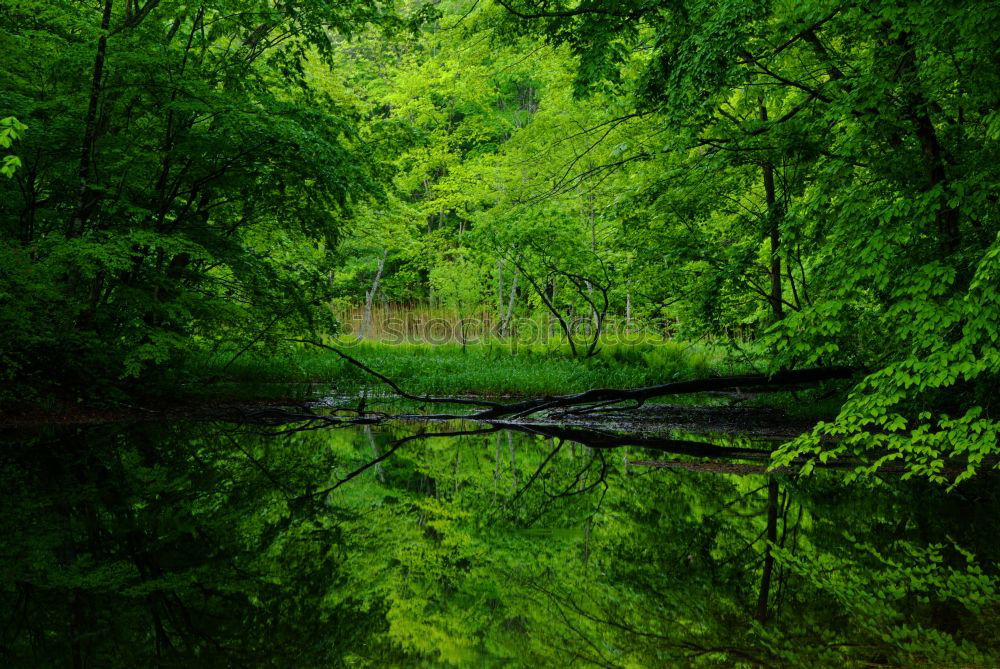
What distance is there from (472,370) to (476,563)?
9.56m

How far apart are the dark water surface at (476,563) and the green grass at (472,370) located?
208 inches

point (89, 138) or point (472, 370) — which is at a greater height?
point (89, 138)

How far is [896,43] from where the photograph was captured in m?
5.87

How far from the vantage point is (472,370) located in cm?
1356

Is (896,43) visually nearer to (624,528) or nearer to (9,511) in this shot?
(624,528)

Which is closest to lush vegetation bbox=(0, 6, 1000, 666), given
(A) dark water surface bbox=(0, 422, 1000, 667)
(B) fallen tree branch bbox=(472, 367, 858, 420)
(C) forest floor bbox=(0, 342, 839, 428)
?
(A) dark water surface bbox=(0, 422, 1000, 667)

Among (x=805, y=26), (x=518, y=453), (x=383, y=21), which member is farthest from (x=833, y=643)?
(x=383, y=21)

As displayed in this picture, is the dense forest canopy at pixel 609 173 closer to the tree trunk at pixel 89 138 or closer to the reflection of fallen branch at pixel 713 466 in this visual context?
the tree trunk at pixel 89 138

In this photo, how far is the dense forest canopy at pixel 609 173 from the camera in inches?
189

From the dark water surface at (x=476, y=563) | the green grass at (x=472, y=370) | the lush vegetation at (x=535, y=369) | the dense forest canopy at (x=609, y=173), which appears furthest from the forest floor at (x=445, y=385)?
the dark water surface at (x=476, y=563)

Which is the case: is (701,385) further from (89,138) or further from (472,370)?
(89,138)

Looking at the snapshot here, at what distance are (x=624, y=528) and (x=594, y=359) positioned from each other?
9.28 metres

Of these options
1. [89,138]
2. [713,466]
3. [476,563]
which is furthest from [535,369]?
[476,563]

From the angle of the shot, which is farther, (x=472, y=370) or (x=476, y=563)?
(x=472, y=370)
